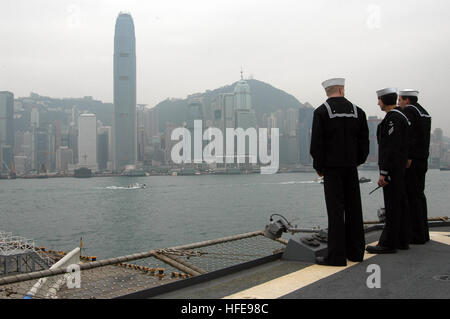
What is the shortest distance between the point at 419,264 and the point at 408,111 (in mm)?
1888

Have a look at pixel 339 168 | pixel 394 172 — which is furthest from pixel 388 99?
pixel 339 168

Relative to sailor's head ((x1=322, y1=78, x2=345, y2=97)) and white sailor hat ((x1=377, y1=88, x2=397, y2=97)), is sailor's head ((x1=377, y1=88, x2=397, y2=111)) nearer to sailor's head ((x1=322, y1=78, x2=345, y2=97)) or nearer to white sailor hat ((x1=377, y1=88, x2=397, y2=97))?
white sailor hat ((x1=377, y1=88, x2=397, y2=97))

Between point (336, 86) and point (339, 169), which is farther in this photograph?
point (336, 86)

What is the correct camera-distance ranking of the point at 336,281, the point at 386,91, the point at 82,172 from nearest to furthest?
the point at 336,281 < the point at 386,91 < the point at 82,172

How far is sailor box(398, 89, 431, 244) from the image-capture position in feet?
16.3

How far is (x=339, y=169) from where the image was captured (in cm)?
401

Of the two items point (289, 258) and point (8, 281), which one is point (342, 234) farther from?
point (8, 281)

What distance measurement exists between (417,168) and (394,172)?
26.4 inches

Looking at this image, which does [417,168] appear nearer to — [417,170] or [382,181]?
[417,170]

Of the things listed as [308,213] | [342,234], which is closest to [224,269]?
[342,234]

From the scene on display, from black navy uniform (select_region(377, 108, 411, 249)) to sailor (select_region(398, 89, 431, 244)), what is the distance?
1.28 ft

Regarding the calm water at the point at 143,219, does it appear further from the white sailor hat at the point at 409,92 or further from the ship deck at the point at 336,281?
the ship deck at the point at 336,281

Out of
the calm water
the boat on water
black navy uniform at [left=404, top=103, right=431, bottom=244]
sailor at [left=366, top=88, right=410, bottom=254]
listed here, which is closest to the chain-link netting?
sailor at [left=366, top=88, right=410, bottom=254]

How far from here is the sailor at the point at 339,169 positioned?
13.0 feet
